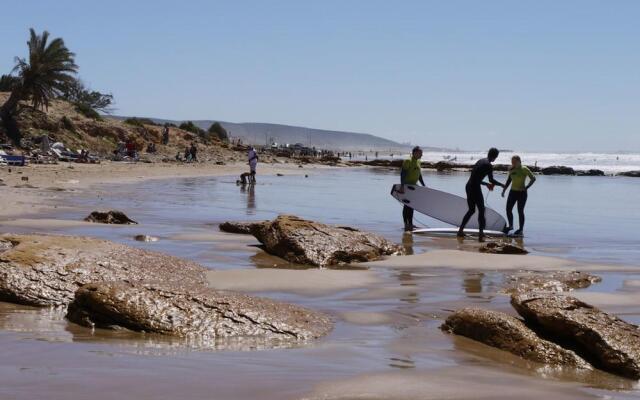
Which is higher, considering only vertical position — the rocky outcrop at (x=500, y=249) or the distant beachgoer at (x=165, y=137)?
the distant beachgoer at (x=165, y=137)

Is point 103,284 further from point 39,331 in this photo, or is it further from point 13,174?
point 13,174

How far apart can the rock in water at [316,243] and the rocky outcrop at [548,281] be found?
1934 mm

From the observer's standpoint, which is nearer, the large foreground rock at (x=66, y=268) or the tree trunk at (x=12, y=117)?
the large foreground rock at (x=66, y=268)

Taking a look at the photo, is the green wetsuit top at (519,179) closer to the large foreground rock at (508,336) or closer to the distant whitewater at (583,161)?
the large foreground rock at (508,336)

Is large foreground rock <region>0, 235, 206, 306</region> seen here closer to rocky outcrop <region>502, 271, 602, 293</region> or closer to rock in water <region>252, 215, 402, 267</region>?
rock in water <region>252, 215, 402, 267</region>

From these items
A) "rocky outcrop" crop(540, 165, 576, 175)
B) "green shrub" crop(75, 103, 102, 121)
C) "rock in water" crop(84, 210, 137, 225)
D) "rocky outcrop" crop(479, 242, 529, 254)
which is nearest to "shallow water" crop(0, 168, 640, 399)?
"rocky outcrop" crop(479, 242, 529, 254)

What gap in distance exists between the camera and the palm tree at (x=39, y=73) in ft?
129

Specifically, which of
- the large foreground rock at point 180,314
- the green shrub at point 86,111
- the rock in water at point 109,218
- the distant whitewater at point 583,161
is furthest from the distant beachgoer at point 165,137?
the large foreground rock at point 180,314

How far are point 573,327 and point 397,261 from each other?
15.5 feet

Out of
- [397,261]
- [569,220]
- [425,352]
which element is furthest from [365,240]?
[569,220]

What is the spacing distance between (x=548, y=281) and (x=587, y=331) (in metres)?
3.32

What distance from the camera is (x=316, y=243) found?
10.0 metres

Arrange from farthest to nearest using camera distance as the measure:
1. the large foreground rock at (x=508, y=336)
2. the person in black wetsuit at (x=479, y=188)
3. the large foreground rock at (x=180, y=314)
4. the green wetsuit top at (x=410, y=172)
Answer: the green wetsuit top at (x=410, y=172)
the person in black wetsuit at (x=479, y=188)
the large foreground rock at (x=180, y=314)
the large foreground rock at (x=508, y=336)

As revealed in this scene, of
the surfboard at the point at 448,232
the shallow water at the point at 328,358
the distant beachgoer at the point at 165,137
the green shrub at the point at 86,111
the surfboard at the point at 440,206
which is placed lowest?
the shallow water at the point at 328,358
